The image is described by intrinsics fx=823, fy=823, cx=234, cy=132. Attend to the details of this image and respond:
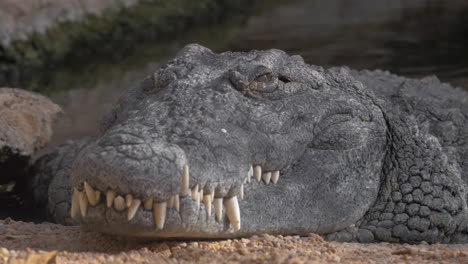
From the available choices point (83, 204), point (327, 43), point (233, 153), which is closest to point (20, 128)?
point (83, 204)

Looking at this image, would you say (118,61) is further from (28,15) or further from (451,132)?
(451,132)

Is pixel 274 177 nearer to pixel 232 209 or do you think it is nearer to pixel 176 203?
pixel 232 209

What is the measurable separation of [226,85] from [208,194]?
2.35 ft

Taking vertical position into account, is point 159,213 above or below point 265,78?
below

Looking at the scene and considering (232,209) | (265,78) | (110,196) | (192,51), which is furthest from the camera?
(192,51)

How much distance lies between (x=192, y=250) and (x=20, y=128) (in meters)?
2.47

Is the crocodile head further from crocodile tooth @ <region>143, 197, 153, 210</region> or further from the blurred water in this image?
the blurred water

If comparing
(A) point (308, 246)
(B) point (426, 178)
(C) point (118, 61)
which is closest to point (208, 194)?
(A) point (308, 246)

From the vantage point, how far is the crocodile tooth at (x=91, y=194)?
3141mm

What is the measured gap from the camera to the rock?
17.2 feet

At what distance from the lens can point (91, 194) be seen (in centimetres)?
315

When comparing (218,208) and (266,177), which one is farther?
(266,177)

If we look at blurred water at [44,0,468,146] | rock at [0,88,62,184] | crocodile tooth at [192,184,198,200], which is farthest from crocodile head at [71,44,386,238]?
blurred water at [44,0,468,146]

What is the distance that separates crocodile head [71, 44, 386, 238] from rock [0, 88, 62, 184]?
1469 millimetres
